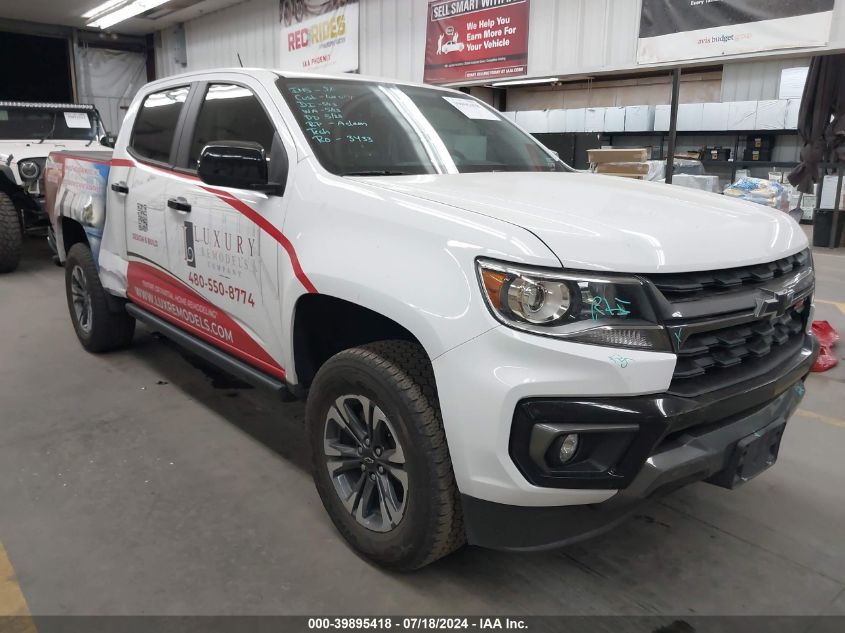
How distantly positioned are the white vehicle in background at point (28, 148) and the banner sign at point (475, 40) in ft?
13.5

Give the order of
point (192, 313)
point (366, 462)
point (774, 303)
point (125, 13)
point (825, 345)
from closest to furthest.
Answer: point (774, 303), point (366, 462), point (192, 313), point (825, 345), point (125, 13)

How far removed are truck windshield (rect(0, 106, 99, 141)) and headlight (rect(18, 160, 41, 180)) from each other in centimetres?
90

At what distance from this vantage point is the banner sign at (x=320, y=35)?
9383 mm

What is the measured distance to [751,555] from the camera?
2.24 metres

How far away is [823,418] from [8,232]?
23.6 feet

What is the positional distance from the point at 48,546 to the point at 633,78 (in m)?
14.4

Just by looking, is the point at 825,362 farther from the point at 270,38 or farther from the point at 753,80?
the point at 753,80

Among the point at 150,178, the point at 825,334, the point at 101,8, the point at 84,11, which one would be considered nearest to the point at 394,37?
the point at 150,178

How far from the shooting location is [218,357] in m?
2.78

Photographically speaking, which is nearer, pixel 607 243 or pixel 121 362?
pixel 607 243

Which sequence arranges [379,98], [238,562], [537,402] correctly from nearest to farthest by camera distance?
[537,402] < [238,562] < [379,98]

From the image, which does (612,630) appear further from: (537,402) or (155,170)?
(155,170)

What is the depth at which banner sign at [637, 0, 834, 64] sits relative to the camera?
17.6 feet

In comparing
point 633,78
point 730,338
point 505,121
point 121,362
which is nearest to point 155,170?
point 121,362
